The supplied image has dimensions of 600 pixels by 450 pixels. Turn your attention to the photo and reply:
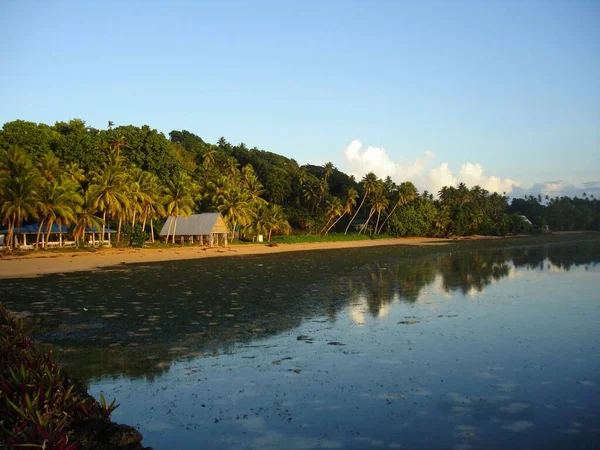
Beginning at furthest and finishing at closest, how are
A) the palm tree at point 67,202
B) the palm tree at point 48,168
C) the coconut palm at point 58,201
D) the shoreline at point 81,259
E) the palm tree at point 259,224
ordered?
the palm tree at point 259,224
the palm tree at point 48,168
the palm tree at point 67,202
the coconut palm at point 58,201
the shoreline at point 81,259

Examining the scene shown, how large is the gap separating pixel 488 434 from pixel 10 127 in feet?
219

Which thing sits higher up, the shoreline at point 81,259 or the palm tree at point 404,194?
the palm tree at point 404,194

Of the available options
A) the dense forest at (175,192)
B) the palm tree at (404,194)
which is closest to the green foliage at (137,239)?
the dense forest at (175,192)

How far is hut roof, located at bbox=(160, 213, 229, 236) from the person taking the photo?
218 feet

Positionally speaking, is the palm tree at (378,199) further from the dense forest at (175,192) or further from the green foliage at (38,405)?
the green foliage at (38,405)

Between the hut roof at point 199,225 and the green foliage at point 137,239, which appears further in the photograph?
the hut roof at point 199,225

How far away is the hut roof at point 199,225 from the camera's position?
2611 inches

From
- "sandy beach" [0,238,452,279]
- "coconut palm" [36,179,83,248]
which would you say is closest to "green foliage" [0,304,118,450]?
"sandy beach" [0,238,452,279]

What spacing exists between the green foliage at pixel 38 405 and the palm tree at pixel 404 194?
8995 centimetres

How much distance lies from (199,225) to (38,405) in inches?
2486

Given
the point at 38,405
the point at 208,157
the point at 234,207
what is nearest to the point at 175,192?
the point at 234,207

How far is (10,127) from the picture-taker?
60.3m

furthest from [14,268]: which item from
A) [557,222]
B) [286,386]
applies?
[557,222]

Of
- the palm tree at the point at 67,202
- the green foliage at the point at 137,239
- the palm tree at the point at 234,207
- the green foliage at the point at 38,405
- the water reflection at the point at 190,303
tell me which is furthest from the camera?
the palm tree at the point at 234,207
